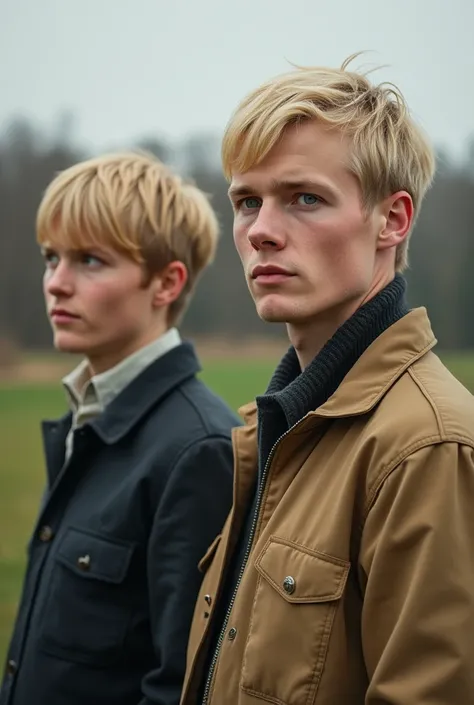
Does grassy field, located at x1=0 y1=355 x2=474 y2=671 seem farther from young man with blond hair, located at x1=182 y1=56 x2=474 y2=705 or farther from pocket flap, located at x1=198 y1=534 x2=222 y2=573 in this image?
pocket flap, located at x1=198 y1=534 x2=222 y2=573

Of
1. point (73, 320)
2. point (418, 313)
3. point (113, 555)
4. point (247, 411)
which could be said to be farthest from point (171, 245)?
point (418, 313)

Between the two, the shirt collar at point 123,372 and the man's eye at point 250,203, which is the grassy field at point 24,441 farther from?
the shirt collar at point 123,372

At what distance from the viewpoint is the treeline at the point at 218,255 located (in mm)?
6578

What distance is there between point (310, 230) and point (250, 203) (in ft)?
0.59

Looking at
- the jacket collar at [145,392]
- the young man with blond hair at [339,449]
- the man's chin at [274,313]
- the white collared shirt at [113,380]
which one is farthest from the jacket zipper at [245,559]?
the white collared shirt at [113,380]

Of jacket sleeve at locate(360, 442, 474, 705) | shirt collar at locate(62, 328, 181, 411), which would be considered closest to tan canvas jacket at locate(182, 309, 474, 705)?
jacket sleeve at locate(360, 442, 474, 705)

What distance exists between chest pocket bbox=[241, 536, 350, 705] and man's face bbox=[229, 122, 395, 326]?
47cm

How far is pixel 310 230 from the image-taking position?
1.69 meters

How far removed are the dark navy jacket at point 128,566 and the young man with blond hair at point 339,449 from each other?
0.20m

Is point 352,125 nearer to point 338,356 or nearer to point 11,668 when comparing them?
point 338,356

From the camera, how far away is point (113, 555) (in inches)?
87.7

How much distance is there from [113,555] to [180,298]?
2.90ft

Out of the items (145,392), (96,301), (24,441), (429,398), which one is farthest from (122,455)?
(24,441)

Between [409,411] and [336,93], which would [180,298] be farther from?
[409,411]
